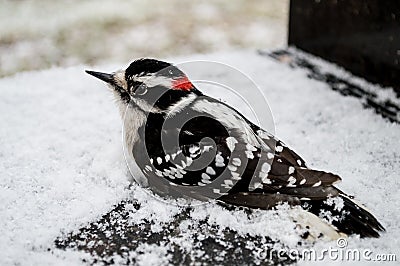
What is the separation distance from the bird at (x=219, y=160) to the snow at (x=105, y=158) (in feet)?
0.24

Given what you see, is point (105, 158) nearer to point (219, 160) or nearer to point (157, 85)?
point (157, 85)

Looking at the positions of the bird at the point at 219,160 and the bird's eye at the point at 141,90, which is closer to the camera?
the bird at the point at 219,160

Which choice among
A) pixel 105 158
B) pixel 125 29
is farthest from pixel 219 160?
pixel 125 29

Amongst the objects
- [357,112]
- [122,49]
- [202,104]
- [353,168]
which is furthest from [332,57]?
[122,49]

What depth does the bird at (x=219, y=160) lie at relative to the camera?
2225 mm

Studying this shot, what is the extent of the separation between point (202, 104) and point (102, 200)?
593 millimetres

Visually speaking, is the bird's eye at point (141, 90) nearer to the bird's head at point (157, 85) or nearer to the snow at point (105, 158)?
the bird's head at point (157, 85)

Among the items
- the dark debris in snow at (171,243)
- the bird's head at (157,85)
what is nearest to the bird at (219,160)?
the bird's head at (157,85)

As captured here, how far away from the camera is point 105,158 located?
107 inches

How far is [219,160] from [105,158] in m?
0.70

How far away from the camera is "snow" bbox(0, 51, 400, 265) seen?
87.4 inches

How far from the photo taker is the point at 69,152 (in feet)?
9.21

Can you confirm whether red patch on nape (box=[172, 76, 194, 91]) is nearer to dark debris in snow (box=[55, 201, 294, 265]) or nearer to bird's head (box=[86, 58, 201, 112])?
bird's head (box=[86, 58, 201, 112])

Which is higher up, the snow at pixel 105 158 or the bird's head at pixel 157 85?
the bird's head at pixel 157 85
